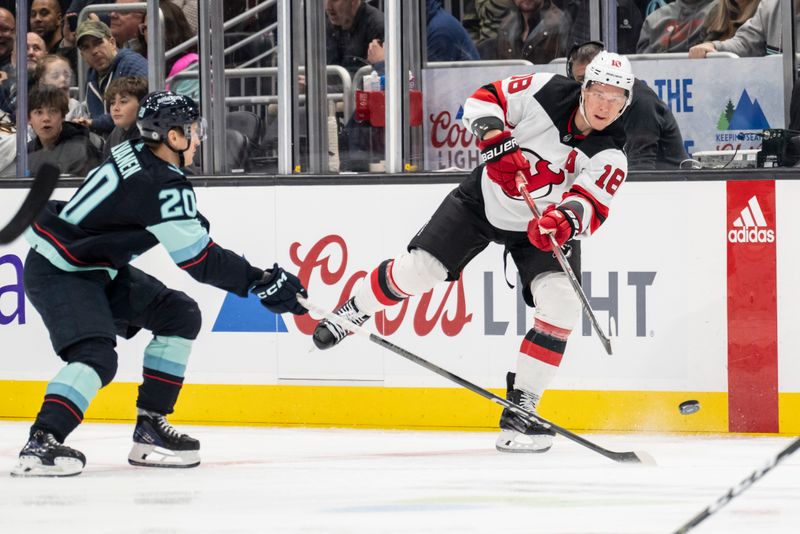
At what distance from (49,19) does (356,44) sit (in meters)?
1.25

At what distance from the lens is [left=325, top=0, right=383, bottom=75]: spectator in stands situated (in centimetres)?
525

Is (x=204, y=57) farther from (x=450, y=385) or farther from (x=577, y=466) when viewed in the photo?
(x=577, y=466)

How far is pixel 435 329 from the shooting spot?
5.12 m

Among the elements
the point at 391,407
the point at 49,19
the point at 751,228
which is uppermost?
the point at 49,19

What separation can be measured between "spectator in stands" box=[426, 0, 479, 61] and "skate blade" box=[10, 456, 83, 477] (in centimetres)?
206

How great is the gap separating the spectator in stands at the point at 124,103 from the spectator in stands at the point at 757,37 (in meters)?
2.07

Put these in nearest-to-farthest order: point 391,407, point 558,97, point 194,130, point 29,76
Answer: point 194,130 → point 558,97 → point 391,407 → point 29,76

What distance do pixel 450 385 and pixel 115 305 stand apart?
1406 mm

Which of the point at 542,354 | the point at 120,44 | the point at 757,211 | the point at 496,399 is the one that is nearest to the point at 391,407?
the point at 542,354

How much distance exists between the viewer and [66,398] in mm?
3893

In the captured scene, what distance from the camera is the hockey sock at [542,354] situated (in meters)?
4.49

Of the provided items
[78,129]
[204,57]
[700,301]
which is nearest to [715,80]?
[700,301]

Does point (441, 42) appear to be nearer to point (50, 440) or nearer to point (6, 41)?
point (6, 41)

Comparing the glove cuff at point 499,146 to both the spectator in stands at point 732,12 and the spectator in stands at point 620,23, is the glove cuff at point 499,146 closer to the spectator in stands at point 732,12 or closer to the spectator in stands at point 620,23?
the spectator in stands at point 620,23
